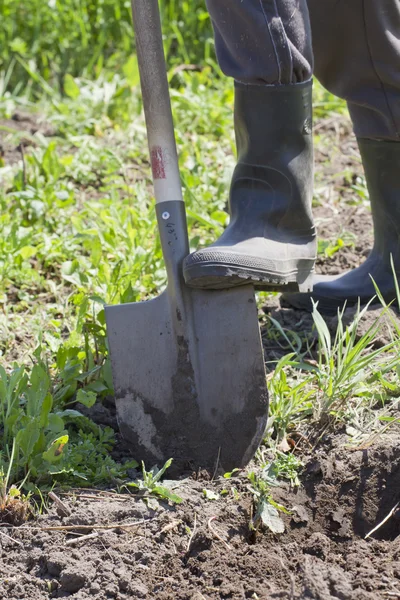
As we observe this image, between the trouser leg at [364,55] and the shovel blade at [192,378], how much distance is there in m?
0.76

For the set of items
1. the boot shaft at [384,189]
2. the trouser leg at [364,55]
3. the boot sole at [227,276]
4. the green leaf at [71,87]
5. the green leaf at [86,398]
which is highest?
the green leaf at [71,87]

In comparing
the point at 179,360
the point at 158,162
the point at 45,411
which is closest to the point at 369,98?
the point at 158,162

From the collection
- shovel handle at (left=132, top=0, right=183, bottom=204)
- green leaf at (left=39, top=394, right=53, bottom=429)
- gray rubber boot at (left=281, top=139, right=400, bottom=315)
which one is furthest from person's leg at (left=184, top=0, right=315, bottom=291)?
green leaf at (left=39, top=394, right=53, bottom=429)

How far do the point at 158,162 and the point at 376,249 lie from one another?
0.89 m

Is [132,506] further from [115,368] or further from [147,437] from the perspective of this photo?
[115,368]

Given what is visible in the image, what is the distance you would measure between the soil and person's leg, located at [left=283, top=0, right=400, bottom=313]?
72 centimetres

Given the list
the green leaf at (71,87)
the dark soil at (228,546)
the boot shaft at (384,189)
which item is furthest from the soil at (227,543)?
the green leaf at (71,87)

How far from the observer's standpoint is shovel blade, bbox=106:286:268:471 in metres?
2.03

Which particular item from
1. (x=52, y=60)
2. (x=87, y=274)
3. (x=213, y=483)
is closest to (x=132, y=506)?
(x=213, y=483)

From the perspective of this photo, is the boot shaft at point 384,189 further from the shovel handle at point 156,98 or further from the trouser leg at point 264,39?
the shovel handle at point 156,98

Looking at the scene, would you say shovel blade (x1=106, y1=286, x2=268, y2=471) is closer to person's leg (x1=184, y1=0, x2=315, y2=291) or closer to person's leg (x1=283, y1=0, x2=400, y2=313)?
person's leg (x1=184, y1=0, x2=315, y2=291)

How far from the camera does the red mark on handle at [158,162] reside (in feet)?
7.04

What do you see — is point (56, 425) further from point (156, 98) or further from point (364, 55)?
point (364, 55)

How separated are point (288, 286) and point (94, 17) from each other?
3.01m
